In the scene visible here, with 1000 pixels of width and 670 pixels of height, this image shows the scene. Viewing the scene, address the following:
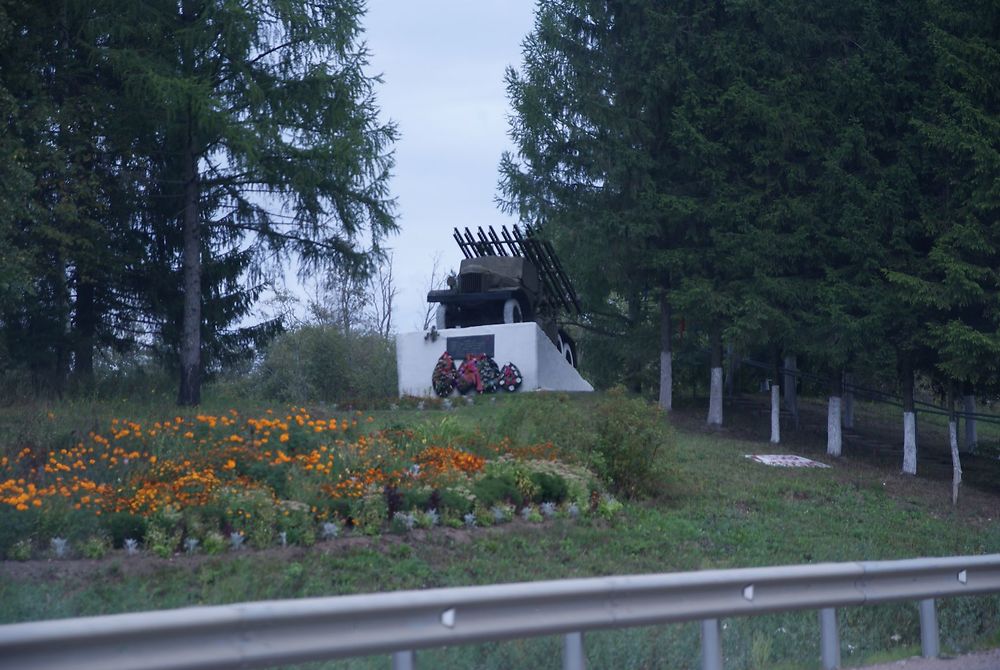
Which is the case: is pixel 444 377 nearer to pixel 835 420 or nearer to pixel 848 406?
pixel 835 420

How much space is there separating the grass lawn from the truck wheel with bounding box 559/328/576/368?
13.2m

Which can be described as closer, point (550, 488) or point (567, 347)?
point (550, 488)

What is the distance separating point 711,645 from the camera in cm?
646

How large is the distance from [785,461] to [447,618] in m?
15.6

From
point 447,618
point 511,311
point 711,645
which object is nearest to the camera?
point 447,618

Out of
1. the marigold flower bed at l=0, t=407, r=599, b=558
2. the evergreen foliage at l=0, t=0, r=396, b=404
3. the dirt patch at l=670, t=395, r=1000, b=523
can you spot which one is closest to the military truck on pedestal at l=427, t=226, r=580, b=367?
the dirt patch at l=670, t=395, r=1000, b=523

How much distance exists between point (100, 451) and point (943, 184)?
16896 mm

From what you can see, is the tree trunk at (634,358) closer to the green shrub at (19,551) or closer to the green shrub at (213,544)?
the green shrub at (213,544)

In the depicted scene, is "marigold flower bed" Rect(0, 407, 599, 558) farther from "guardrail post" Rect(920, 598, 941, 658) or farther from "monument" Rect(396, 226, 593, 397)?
"monument" Rect(396, 226, 593, 397)

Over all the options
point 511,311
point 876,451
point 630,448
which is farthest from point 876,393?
point 630,448

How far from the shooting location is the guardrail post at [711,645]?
6.43m

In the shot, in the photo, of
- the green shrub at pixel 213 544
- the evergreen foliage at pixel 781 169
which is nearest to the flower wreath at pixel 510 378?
the evergreen foliage at pixel 781 169

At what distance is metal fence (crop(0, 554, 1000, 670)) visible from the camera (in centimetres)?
458

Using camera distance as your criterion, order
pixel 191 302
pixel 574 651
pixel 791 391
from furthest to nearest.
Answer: pixel 791 391 < pixel 191 302 < pixel 574 651
